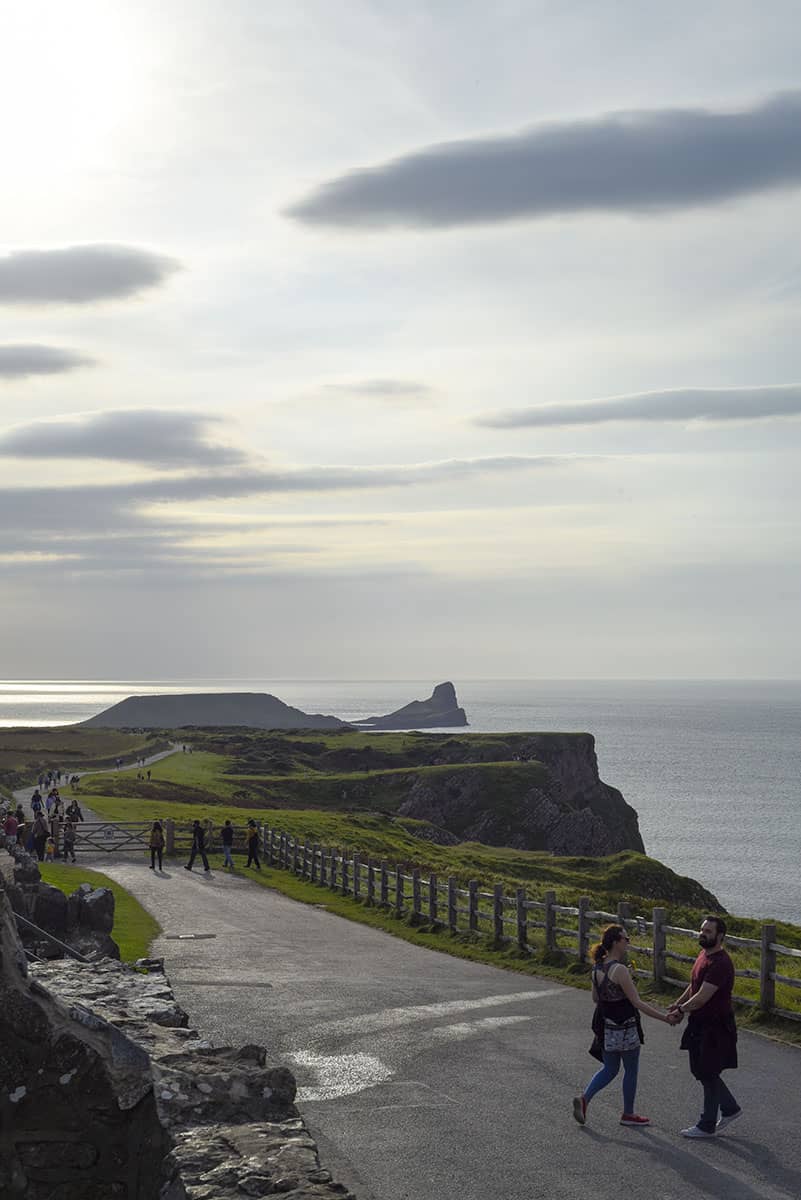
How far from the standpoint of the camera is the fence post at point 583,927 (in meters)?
26.3

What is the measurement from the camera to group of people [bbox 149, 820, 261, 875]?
50.0m

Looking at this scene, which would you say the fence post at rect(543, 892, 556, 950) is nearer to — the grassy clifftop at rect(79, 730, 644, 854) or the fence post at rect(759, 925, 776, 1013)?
the fence post at rect(759, 925, 776, 1013)

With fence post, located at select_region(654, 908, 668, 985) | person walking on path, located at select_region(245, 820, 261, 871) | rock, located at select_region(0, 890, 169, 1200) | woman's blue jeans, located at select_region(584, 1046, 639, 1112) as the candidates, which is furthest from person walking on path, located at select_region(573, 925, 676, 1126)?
person walking on path, located at select_region(245, 820, 261, 871)

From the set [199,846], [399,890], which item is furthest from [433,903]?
[199,846]

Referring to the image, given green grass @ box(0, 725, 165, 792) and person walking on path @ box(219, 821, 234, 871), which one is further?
green grass @ box(0, 725, 165, 792)

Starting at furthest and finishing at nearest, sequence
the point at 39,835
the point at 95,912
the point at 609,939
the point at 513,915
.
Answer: the point at 39,835, the point at 513,915, the point at 95,912, the point at 609,939

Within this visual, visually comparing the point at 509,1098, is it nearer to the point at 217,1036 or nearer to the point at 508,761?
the point at 217,1036

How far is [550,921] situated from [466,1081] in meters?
11.8

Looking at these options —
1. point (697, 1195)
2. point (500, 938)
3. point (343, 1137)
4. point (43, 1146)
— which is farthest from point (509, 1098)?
point (500, 938)

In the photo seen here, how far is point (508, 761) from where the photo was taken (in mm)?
139250

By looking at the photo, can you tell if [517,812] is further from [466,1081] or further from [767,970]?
[466,1081]

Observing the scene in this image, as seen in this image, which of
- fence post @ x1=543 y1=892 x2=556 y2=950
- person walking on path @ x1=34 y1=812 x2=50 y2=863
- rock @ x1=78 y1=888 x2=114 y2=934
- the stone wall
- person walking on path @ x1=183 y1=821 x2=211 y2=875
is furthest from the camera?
person walking on path @ x1=183 y1=821 x2=211 y2=875

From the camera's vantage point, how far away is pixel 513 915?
37562 mm

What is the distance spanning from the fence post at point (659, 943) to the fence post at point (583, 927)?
2.53 metres
